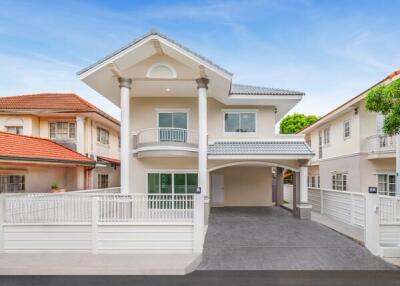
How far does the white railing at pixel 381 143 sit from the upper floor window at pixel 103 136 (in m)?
17.6

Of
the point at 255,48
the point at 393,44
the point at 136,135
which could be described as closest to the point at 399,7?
the point at 393,44

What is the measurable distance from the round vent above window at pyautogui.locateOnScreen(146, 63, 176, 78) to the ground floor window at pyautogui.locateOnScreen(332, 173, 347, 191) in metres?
13.2

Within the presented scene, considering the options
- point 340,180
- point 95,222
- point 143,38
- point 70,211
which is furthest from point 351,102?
point 70,211

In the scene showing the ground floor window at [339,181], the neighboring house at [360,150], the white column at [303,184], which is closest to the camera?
the white column at [303,184]

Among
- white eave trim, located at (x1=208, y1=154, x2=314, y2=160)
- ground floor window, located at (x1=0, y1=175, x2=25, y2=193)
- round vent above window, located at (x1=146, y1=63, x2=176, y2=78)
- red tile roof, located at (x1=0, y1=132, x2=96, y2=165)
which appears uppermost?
round vent above window, located at (x1=146, y1=63, x2=176, y2=78)

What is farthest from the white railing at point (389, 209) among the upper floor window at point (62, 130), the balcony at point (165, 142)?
the upper floor window at point (62, 130)

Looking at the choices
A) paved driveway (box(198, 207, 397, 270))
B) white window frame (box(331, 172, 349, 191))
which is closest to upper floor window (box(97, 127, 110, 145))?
paved driveway (box(198, 207, 397, 270))

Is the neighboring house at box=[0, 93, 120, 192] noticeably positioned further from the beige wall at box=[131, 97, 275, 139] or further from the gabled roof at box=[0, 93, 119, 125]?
the beige wall at box=[131, 97, 275, 139]

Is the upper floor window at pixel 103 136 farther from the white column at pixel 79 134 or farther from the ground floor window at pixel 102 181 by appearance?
the ground floor window at pixel 102 181

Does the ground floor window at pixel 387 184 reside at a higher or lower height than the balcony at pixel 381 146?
lower

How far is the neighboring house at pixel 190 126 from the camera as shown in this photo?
1180 cm

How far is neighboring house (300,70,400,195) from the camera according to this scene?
14.1 meters

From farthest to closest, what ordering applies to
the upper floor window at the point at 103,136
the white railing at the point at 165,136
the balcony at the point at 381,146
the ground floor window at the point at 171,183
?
the upper floor window at the point at 103,136, the ground floor window at the point at 171,183, the balcony at the point at 381,146, the white railing at the point at 165,136

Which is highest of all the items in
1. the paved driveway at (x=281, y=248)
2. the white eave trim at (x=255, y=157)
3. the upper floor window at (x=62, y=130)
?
the upper floor window at (x=62, y=130)
